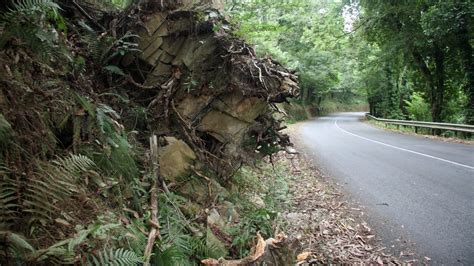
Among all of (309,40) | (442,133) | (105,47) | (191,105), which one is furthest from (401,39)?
(105,47)

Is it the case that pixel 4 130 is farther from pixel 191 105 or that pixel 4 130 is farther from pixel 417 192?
pixel 417 192

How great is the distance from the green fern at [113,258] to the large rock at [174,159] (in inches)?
75.4

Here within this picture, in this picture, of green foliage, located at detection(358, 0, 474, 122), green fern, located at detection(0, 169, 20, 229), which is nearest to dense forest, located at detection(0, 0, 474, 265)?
green fern, located at detection(0, 169, 20, 229)

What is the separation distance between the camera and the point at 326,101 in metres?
54.1

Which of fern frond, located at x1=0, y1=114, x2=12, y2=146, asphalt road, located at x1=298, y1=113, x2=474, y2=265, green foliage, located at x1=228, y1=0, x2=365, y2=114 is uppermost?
green foliage, located at x1=228, y1=0, x2=365, y2=114

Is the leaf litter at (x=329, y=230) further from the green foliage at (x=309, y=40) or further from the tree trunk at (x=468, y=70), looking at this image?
the tree trunk at (x=468, y=70)

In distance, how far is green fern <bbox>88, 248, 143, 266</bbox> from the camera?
2352 millimetres

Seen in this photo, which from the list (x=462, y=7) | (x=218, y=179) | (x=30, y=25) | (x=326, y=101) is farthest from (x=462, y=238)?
(x=326, y=101)

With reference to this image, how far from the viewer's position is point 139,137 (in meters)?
4.78

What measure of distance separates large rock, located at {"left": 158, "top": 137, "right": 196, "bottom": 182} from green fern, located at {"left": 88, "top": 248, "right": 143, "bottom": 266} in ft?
6.28

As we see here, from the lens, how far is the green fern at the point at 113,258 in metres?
2.35

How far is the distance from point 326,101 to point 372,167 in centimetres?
4621

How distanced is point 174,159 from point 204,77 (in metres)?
1.42

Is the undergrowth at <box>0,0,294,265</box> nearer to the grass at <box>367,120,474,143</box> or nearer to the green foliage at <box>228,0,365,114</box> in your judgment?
the green foliage at <box>228,0,365,114</box>
